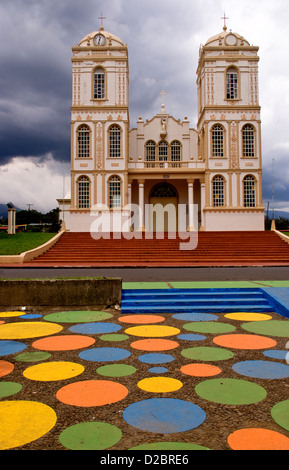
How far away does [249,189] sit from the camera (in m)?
30.3

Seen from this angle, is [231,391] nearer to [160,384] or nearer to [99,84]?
[160,384]

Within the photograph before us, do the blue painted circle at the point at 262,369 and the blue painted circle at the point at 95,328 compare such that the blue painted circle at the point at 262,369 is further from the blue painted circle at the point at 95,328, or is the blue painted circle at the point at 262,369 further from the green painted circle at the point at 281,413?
the blue painted circle at the point at 95,328

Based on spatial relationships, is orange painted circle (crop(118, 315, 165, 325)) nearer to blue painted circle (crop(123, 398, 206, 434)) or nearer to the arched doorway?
blue painted circle (crop(123, 398, 206, 434))

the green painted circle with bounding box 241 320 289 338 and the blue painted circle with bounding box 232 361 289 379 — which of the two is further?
the green painted circle with bounding box 241 320 289 338

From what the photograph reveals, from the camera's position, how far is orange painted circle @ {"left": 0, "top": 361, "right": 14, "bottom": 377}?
3.70m

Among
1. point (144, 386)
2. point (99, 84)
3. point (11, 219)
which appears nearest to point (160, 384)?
point (144, 386)

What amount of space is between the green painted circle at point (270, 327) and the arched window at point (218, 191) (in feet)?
80.3

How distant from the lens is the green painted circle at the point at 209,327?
219 inches

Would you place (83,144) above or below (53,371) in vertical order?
above

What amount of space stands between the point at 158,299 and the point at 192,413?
482cm

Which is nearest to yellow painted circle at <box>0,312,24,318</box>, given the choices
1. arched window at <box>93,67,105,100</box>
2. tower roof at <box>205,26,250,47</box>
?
arched window at <box>93,67,105,100</box>

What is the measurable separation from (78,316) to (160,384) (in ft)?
11.4

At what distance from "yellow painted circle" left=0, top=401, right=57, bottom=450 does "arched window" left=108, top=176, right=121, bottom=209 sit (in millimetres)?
27430

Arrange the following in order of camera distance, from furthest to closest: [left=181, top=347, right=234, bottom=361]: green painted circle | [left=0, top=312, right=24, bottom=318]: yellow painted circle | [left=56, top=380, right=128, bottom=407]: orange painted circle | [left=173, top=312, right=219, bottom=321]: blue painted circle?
[left=0, top=312, right=24, bottom=318]: yellow painted circle → [left=173, top=312, right=219, bottom=321]: blue painted circle → [left=181, top=347, right=234, bottom=361]: green painted circle → [left=56, top=380, right=128, bottom=407]: orange painted circle
